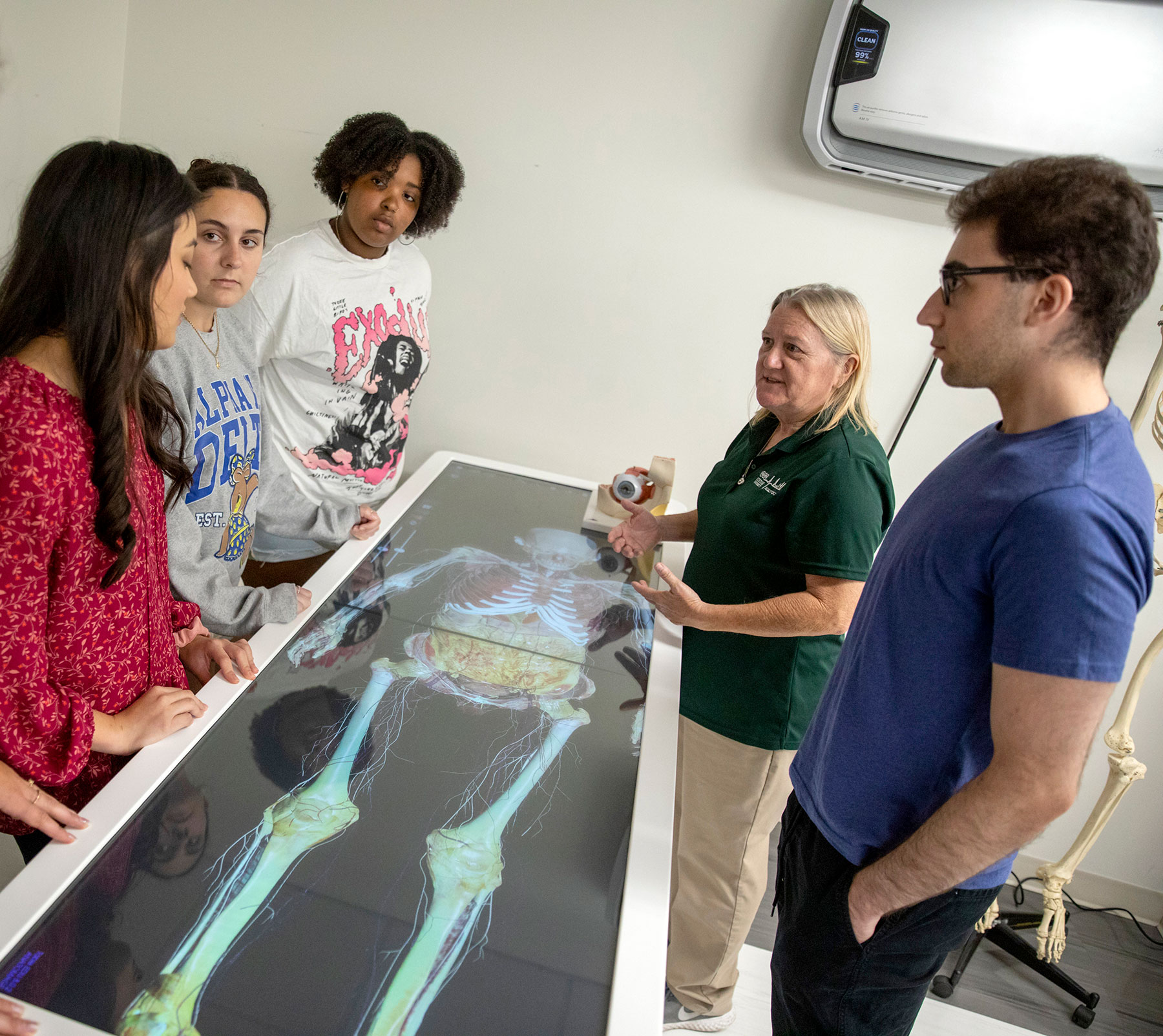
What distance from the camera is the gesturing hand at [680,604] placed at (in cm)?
148

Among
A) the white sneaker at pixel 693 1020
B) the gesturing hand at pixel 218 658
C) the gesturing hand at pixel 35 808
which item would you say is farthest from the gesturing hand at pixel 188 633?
the white sneaker at pixel 693 1020

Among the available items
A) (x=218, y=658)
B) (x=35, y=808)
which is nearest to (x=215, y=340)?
(x=218, y=658)

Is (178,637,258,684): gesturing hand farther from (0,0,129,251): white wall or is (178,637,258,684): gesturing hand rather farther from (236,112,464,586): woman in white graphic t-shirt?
(0,0,129,251): white wall

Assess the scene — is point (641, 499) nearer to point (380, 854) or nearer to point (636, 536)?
point (636, 536)

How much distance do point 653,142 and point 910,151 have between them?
25.0 inches

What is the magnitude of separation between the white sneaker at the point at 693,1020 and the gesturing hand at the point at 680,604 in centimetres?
94

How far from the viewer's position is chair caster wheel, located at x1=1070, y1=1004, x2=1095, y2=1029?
2.14 meters

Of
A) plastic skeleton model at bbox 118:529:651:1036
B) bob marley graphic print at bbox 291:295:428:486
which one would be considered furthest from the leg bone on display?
bob marley graphic print at bbox 291:295:428:486

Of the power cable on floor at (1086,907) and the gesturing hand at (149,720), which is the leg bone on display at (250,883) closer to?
the gesturing hand at (149,720)

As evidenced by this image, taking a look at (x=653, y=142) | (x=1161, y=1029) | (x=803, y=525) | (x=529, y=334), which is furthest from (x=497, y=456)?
(x=1161, y=1029)

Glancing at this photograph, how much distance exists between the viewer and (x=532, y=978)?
864 millimetres

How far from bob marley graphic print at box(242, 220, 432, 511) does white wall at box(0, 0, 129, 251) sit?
82 centimetres

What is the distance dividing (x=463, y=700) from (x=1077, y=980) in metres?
2.09

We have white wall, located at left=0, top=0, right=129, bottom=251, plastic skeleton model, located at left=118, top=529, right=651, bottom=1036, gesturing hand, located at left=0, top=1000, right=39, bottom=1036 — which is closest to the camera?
gesturing hand, located at left=0, top=1000, right=39, bottom=1036
